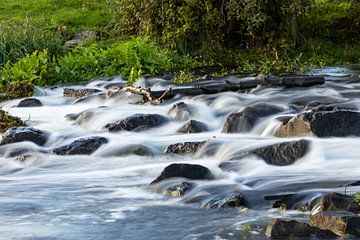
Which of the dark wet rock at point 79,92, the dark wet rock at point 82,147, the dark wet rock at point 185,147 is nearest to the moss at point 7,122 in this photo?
the dark wet rock at point 82,147

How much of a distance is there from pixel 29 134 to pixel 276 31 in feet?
34.1

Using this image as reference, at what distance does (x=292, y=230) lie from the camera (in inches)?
246

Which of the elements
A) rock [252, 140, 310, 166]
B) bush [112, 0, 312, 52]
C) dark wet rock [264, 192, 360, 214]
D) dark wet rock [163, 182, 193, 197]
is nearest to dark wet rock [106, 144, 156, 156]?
rock [252, 140, 310, 166]

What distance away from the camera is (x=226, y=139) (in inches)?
420

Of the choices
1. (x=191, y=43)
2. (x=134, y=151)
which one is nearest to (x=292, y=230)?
(x=134, y=151)

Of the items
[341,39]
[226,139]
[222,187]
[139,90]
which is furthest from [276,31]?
[222,187]

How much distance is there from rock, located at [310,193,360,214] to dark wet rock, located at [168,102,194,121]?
231 inches

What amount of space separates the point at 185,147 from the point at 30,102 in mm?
5939

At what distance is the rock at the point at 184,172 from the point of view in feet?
27.8

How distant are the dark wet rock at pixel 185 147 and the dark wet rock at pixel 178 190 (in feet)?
6.71

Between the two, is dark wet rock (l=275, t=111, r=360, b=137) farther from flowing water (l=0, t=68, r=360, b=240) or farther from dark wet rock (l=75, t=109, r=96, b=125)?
dark wet rock (l=75, t=109, r=96, b=125)

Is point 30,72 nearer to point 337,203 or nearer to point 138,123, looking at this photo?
point 138,123

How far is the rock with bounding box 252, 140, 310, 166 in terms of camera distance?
30.2 feet

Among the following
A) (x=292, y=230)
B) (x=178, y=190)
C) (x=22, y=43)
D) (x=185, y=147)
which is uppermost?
(x=22, y=43)
